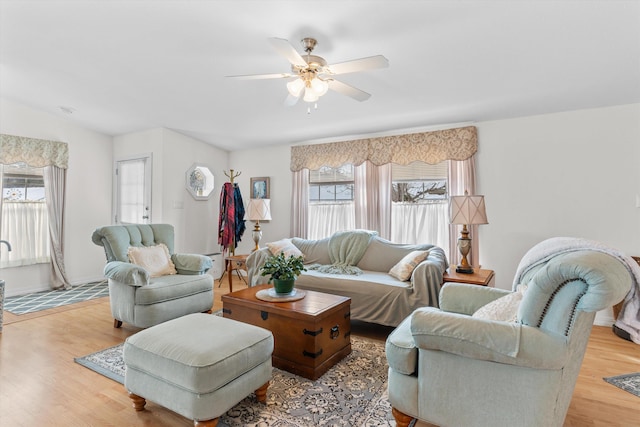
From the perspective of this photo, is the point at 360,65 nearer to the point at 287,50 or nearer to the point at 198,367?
the point at 287,50

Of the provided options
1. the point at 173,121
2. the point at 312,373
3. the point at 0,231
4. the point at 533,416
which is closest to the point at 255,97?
the point at 173,121

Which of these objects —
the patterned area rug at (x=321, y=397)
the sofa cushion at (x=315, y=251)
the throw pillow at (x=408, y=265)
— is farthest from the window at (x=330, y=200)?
the patterned area rug at (x=321, y=397)

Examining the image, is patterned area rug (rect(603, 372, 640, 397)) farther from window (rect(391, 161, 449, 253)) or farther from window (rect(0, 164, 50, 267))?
window (rect(0, 164, 50, 267))

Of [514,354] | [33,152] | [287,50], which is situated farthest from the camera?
[33,152]

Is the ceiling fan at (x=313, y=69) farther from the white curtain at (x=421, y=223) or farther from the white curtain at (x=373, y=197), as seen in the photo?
the white curtain at (x=421, y=223)

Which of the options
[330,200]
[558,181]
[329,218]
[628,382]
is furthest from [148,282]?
[558,181]

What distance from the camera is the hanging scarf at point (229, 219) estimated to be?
502 cm

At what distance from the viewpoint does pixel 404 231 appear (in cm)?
424

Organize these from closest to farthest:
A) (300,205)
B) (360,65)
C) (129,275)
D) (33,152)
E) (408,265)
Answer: (360,65), (129,275), (408,265), (33,152), (300,205)

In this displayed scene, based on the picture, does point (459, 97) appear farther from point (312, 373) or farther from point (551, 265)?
point (312, 373)

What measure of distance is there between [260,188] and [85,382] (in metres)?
3.59

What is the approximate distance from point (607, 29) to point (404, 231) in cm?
266

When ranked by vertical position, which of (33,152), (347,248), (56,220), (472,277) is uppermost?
(33,152)

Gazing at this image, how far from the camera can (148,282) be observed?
3018 millimetres
